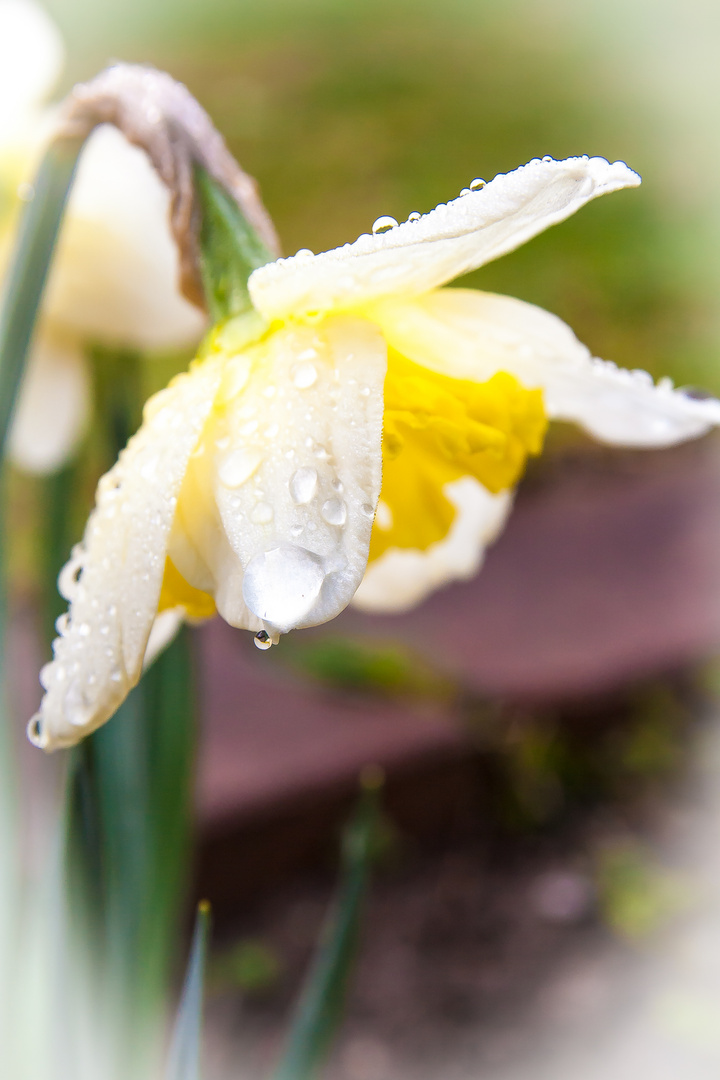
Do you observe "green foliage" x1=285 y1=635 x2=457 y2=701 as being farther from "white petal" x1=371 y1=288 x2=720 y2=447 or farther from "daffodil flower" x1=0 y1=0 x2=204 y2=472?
"white petal" x1=371 y1=288 x2=720 y2=447

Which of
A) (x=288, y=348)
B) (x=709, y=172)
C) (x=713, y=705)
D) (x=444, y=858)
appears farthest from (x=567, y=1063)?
(x=709, y=172)

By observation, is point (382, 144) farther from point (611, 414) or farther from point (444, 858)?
point (611, 414)

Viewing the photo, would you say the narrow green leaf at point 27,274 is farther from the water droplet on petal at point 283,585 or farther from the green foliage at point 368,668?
the green foliage at point 368,668

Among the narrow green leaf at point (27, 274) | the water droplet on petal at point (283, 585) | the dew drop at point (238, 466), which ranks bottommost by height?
the water droplet on petal at point (283, 585)

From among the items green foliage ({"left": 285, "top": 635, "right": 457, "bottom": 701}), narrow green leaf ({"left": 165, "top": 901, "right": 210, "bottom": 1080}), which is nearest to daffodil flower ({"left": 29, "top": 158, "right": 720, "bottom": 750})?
narrow green leaf ({"left": 165, "top": 901, "right": 210, "bottom": 1080})

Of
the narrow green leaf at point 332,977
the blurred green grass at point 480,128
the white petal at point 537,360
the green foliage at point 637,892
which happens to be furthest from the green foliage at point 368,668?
the blurred green grass at point 480,128

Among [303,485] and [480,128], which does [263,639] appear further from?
[480,128]
